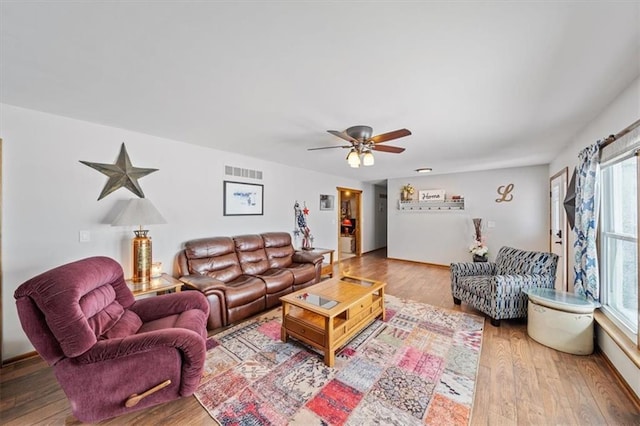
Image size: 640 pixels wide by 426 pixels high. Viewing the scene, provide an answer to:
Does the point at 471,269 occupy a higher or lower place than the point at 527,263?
lower

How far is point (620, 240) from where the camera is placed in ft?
7.02

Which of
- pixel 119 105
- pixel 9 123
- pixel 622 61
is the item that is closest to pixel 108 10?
pixel 119 105

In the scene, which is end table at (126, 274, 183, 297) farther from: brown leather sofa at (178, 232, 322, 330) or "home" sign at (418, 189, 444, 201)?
"home" sign at (418, 189, 444, 201)

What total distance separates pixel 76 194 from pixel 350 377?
3201 mm

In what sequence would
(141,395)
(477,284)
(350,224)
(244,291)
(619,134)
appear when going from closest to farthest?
(141,395) → (619,134) → (244,291) → (477,284) → (350,224)

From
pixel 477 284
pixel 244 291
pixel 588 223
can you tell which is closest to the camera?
pixel 588 223

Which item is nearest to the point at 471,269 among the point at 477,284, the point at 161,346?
the point at 477,284

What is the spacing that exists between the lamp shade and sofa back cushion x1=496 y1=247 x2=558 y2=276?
14.1 ft

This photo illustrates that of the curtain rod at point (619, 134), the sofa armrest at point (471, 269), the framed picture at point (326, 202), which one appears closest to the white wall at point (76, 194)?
the framed picture at point (326, 202)

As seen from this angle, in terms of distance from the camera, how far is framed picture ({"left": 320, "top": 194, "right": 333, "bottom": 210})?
581cm

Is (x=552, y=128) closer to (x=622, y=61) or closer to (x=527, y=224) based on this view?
(x=622, y=61)

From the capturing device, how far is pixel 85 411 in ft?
4.63

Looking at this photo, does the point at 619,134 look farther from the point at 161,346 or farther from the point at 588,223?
the point at 161,346

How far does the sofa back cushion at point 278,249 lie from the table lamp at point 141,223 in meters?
1.71
